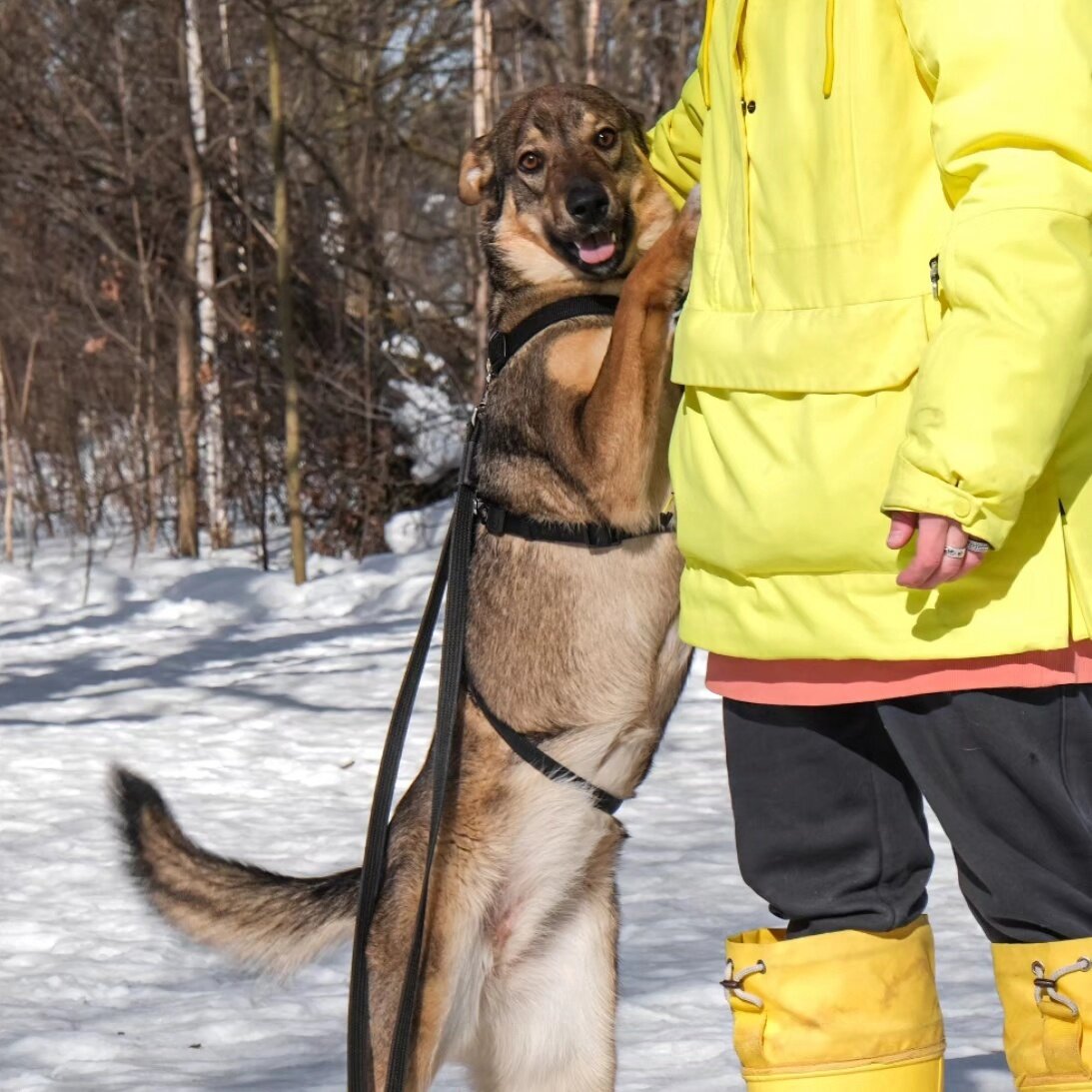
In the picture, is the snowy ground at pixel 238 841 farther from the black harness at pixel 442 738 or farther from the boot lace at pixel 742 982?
the boot lace at pixel 742 982

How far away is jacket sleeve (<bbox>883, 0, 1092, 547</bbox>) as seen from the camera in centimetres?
136

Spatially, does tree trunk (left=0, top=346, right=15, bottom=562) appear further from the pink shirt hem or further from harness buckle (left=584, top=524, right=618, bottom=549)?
the pink shirt hem

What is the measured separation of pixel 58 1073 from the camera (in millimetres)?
2727

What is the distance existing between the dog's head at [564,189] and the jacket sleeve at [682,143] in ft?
0.95

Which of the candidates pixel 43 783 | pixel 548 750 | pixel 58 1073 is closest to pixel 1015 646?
pixel 548 750

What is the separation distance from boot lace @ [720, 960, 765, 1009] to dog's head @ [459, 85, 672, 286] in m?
1.59

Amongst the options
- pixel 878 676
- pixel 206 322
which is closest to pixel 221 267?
pixel 206 322

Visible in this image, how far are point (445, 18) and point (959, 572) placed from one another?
11.4m

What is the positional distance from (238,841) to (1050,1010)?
3.31m

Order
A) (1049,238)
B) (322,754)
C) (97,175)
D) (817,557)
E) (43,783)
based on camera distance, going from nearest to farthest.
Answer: (1049,238)
(817,557)
(43,783)
(322,754)
(97,175)

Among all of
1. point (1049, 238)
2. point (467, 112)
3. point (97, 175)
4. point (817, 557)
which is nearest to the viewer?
point (1049, 238)

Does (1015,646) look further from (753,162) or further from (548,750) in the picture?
(548,750)

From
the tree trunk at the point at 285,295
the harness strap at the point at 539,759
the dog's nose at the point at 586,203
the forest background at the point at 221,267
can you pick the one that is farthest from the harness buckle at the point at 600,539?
the forest background at the point at 221,267

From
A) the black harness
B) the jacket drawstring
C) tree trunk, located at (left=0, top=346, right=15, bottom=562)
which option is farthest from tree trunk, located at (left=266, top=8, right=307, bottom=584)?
the jacket drawstring
